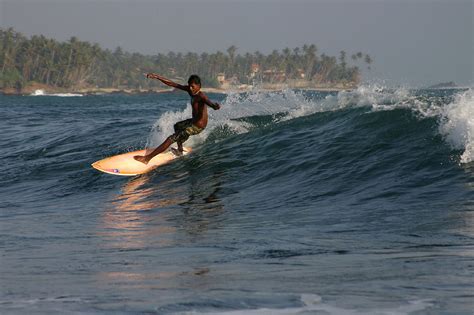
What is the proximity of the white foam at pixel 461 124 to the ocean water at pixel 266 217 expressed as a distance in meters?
0.03

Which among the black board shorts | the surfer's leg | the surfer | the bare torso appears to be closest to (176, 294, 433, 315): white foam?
the surfer

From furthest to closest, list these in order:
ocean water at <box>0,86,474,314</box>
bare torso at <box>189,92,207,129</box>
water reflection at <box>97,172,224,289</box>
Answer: bare torso at <box>189,92,207,129</box>
water reflection at <box>97,172,224,289</box>
ocean water at <box>0,86,474,314</box>

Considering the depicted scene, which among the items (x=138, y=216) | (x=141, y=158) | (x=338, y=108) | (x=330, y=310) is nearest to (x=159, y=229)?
(x=138, y=216)

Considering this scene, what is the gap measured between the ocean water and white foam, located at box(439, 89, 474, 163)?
3 centimetres

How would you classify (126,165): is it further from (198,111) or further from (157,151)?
(198,111)

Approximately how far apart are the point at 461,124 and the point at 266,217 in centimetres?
380

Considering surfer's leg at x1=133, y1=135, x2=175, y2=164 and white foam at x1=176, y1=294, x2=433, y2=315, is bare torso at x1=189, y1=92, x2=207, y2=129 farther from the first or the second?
white foam at x1=176, y1=294, x2=433, y2=315

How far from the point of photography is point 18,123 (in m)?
28.9

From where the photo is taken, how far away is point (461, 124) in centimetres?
1111

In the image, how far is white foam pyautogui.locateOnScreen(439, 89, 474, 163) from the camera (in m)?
Result: 10.6

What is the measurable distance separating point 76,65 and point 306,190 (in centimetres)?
14854

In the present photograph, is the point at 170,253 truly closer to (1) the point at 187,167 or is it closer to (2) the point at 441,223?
(2) the point at 441,223

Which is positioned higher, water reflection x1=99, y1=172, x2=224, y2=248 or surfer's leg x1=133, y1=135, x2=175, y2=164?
surfer's leg x1=133, y1=135, x2=175, y2=164

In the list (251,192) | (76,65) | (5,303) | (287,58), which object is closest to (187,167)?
(251,192)
